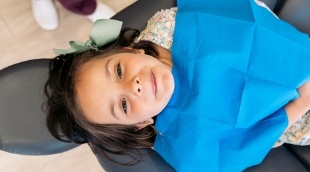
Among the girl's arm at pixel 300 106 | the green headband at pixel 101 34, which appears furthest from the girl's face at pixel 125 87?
the girl's arm at pixel 300 106

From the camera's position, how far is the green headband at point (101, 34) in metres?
1.03

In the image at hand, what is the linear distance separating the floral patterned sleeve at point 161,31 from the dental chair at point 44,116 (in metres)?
0.07

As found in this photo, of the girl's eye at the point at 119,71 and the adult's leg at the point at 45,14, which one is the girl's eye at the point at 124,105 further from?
the adult's leg at the point at 45,14

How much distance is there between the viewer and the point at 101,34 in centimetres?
105

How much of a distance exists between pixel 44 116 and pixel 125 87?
0.31 metres

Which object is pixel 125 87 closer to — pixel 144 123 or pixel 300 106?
pixel 144 123

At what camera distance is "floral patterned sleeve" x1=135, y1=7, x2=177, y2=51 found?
41.3 inches

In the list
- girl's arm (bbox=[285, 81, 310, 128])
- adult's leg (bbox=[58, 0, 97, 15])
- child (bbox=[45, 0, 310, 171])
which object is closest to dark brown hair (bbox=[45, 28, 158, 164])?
child (bbox=[45, 0, 310, 171])

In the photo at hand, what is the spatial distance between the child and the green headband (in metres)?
0.03

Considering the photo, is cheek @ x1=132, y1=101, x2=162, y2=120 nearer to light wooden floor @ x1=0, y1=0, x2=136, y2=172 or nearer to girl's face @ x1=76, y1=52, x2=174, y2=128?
girl's face @ x1=76, y1=52, x2=174, y2=128

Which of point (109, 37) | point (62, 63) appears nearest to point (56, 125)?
point (62, 63)

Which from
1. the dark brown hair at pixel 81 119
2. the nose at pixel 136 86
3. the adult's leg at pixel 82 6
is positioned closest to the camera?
the nose at pixel 136 86

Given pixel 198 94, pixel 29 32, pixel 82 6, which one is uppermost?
pixel 198 94

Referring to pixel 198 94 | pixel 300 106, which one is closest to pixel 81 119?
pixel 198 94
